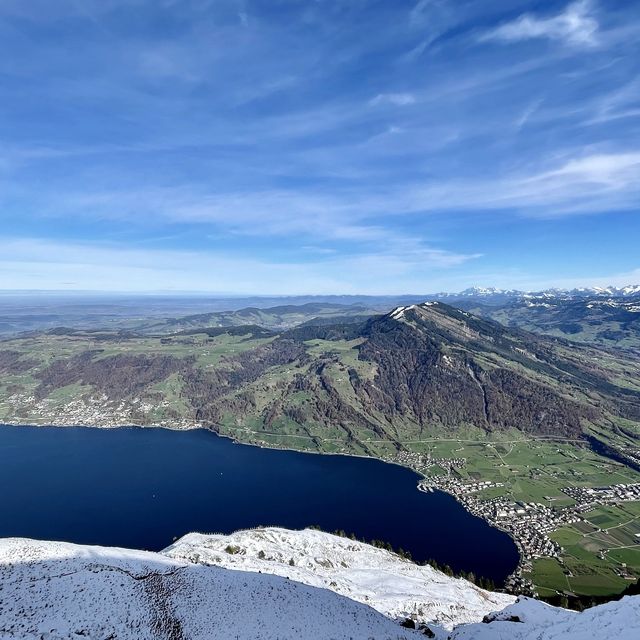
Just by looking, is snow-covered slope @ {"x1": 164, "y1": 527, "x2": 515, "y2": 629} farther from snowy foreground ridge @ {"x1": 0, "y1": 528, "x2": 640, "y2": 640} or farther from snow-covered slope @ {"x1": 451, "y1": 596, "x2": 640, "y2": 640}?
snow-covered slope @ {"x1": 451, "y1": 596, "x2": 640, "y2": 640}

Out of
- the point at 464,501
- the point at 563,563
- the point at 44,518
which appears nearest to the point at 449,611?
the point at 563,563

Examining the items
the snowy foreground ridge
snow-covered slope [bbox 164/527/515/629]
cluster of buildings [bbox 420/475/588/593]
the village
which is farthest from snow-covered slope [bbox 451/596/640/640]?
cluster of buildings [bbox 420/475/588/593]

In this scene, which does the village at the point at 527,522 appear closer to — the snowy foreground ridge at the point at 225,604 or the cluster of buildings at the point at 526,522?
the cluster of buildings at the point at 526,522

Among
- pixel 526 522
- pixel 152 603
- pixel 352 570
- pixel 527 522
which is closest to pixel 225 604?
pixel 152 603

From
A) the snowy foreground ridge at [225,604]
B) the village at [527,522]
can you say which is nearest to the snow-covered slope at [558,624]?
the snowy foreground ridge at [225,604]

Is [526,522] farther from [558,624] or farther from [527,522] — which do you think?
[558,624]

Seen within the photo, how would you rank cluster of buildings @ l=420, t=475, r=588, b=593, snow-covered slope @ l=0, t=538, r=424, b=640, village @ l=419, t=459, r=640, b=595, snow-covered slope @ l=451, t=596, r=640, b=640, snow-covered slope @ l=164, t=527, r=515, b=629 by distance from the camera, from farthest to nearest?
cluster of buildings @ l=420, t=475, r=588, b=593 < village @ l=419, t=459, r=640, b=595 < snow-covered slope @ l=164, t=527, r=515, b=629 < snow-covered slope @ l=451, t=596, r=640, b=640 < snow-covered slope @ l=0, t=538, r=424, b=640
